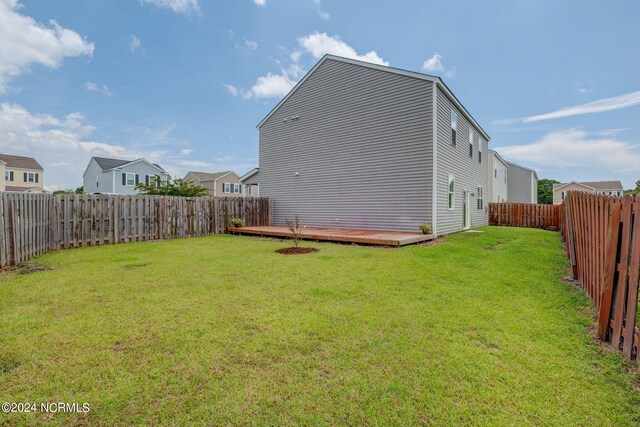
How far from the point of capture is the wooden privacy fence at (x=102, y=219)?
651 centimetres

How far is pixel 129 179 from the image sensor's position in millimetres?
32031

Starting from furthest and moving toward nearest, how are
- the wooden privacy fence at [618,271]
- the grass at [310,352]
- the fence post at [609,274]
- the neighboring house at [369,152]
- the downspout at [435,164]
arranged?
the neighboring house at [369,152] < the downspout at [435,164] < the fence post at [609,274] < the wooden privacy fence at [618,271] < the grass at [310,352]

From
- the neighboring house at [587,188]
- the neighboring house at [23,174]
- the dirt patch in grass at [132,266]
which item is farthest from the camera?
the neighboring house at [587,188]

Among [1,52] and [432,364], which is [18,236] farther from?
[1,52]

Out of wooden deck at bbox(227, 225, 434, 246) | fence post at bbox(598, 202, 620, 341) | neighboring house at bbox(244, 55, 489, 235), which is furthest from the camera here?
neighboring house at bbox(244, 55, 489, 235)

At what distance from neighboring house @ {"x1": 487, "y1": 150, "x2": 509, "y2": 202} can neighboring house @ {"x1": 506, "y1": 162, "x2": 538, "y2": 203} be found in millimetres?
1951

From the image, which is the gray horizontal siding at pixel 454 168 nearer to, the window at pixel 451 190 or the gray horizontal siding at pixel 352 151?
the window at pixel 451 190

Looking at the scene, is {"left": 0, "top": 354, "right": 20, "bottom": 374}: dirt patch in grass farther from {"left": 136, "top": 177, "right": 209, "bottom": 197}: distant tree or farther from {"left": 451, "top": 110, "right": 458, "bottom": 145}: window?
{"left": 136, "top": 177, "right": 209, "bottom": 197}: distant tree

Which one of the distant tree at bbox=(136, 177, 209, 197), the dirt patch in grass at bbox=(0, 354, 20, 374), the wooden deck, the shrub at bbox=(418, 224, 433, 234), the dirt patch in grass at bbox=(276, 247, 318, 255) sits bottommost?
the dirt patch in grass at bbox=(0, 354, 20, 374)

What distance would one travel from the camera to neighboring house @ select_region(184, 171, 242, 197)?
41256mm

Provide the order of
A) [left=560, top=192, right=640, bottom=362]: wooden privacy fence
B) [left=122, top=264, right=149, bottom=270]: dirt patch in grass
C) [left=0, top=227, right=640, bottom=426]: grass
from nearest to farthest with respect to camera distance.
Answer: [left=0, top=227, right=640, bottom=426]: grass < [left=560, top=192, right=640, bottom=362]: wooden privacy fence < [left=122, top=264, right=149, bottom=270]: dirt patch in grass

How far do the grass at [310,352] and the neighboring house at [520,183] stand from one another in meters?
30.9

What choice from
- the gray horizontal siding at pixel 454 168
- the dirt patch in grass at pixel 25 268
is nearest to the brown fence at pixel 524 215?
the gray horizontal siding at pixel 454 168

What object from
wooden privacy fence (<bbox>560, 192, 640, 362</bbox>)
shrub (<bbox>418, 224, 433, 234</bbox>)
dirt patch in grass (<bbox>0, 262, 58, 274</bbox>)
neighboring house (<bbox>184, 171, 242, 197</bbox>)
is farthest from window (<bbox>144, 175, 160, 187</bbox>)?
wooden privacy fence (<bbox>560, 192, 640, 362</bbox>)
